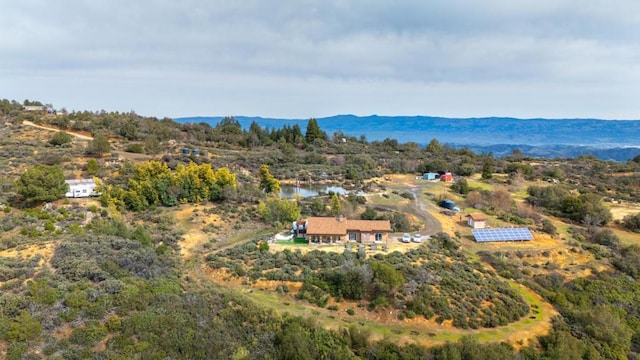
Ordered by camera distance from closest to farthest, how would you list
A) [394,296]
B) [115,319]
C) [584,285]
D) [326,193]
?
1. [115,319]
2. [394,296]
3. [584,285]
4. [326,193]

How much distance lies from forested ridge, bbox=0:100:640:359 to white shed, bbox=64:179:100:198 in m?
1.32

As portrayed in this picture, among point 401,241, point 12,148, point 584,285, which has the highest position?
point 12,148

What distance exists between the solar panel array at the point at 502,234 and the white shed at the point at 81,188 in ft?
121

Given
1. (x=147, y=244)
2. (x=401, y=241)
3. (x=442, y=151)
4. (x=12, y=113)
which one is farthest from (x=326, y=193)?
(x=12, y=113)

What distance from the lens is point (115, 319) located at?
1819cm

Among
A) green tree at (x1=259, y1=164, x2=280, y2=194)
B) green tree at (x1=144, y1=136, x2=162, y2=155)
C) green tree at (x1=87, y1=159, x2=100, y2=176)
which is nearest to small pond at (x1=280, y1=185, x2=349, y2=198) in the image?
green tree at (x1=259, y1=164, x2=280, y2=194)

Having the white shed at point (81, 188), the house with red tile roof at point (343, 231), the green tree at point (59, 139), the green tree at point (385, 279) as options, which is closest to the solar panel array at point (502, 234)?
the house with red tile roof at point (343, 231)

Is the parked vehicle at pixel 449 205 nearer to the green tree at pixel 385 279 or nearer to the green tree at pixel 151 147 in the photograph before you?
the green tree at pixel 385 279

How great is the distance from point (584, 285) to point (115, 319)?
3276 centimetres

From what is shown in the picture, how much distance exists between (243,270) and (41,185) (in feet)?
67.6

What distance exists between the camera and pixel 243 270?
27.8m

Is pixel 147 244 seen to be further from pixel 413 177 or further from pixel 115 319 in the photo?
pixel 413 177

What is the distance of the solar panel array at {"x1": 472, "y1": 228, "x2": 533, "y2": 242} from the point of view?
3634 centimetres

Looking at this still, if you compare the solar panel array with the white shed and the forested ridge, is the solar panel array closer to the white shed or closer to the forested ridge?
the forested ridge
